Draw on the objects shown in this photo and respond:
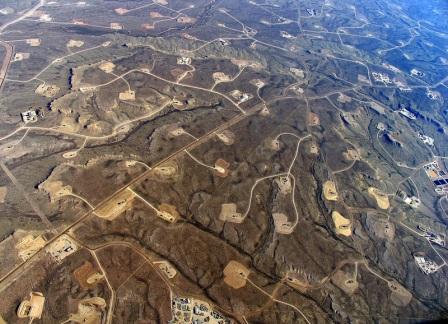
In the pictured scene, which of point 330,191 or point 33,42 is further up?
point 33,42

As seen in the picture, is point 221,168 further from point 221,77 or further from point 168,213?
point 221,77

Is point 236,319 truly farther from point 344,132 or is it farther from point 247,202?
point 344,132

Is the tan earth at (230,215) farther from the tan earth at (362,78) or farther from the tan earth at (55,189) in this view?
the tan earth at (362,78)

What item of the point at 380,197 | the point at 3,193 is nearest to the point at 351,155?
the point at 380,197

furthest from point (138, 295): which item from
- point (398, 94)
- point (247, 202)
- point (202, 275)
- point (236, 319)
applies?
point (398, 94)

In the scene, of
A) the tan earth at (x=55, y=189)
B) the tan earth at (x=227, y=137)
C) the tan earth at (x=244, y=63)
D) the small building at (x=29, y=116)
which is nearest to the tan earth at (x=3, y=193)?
the tan earth at (x=55, y=189)

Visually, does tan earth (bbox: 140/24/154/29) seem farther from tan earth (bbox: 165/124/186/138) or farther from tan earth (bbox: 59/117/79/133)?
tan earth (bbox: 165/124/186/138)
